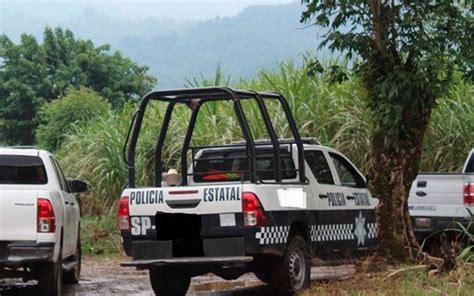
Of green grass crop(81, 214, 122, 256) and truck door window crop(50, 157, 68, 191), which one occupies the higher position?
truck door window crop(50, 157, 68, 191)

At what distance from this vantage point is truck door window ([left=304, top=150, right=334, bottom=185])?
37.4 ft

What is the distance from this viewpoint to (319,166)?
11.6m

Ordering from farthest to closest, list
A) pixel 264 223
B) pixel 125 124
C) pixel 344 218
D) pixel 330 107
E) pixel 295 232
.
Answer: pixel 125 124, pixel 330 107, pixel 344 218, pixel 295 232, pixel 264 223

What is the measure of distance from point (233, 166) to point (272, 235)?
5.15 ft

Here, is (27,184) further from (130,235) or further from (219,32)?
(219,32)

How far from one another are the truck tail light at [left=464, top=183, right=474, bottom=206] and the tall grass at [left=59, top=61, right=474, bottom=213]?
12.4ft

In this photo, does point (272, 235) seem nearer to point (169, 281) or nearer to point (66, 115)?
point (169, 281)

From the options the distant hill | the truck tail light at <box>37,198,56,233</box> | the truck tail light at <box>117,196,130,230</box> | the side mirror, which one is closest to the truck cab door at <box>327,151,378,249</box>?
the truck tail light at <box>117,196,130,230</box>

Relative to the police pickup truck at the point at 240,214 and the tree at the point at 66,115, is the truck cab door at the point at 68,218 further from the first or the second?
the tree at the point at 66,115

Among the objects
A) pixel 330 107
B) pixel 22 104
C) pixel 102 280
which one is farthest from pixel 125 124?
pixel 22 104

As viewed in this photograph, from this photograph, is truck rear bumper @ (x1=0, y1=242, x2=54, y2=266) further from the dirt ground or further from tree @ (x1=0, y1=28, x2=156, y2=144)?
tree @ (x1=0, y1=28, x2=156, y2=144)

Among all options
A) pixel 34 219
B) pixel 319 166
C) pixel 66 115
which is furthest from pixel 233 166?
pixel 66 115

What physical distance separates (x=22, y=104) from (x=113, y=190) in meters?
18.1

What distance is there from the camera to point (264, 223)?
979 cm
